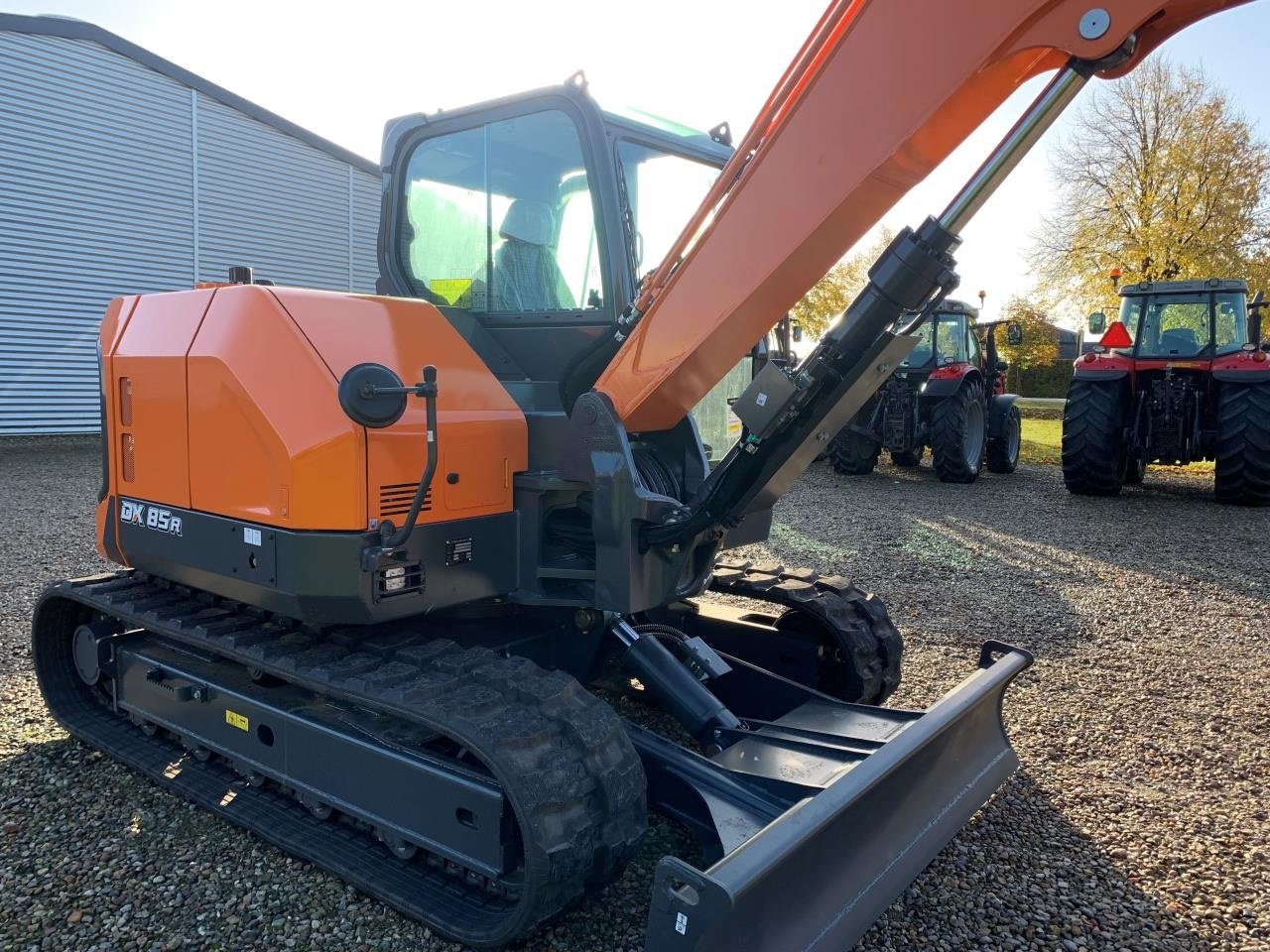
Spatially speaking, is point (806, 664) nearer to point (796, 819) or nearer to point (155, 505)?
point (796, 819)

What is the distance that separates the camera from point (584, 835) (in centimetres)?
258

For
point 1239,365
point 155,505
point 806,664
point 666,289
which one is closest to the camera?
point 666,289

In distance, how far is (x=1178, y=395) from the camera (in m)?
10.9

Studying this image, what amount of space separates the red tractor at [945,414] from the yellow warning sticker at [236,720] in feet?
32.7

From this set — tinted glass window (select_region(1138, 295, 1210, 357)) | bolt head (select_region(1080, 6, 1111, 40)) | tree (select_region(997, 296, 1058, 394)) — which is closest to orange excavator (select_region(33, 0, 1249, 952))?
bolt head (select_region(1080, 6, 1111, 40))

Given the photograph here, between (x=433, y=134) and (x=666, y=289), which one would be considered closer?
(x=666, y=289)

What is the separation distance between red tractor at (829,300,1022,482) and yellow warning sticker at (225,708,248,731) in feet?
32.7

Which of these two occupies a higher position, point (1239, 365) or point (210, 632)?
point (1239, 365)

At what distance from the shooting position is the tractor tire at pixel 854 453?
12.9 metres

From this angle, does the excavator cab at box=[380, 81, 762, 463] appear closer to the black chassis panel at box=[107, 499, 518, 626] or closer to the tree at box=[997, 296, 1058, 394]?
the black chassis panel at box=[107, 499, 518, 626]

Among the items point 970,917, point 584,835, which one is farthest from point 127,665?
point 970,917

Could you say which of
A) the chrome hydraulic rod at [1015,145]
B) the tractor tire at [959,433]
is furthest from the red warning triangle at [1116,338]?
the chrome hydraulic rod at [1015,145]

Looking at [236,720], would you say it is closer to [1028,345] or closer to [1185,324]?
[1185,324]

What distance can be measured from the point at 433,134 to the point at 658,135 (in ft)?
3.08
